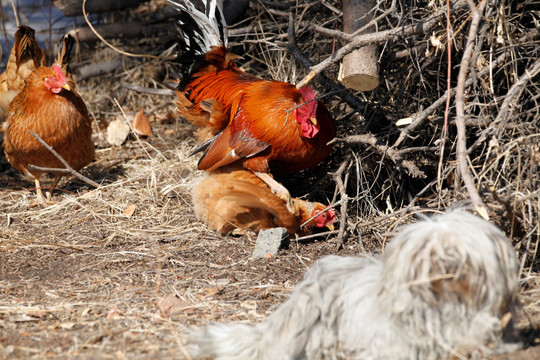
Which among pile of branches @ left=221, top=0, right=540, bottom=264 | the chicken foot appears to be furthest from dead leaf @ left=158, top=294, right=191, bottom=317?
pile of branches @ left=221, top=0, right=540, bottom=264

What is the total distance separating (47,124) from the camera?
523 centimetres

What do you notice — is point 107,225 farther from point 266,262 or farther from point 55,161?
point 266,262

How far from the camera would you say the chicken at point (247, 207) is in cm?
432

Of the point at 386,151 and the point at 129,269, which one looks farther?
the point at 386,151

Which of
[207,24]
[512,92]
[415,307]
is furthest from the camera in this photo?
[207,24]

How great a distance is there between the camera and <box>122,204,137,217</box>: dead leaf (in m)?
4.97

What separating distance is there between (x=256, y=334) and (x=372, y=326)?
0.52 m

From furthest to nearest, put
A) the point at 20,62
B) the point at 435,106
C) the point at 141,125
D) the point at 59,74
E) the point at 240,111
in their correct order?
the point at 141,125
the point at 20,62
the point at 59,74
the point at 240,111
the point at 435,106

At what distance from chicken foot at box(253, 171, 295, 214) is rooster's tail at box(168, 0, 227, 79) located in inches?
57.4

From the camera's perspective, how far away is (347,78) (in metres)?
3.92

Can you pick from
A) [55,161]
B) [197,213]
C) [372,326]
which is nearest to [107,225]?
[197,213]

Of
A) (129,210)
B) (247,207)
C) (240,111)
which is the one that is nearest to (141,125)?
(129,210)

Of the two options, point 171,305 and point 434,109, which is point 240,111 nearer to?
point 434,109

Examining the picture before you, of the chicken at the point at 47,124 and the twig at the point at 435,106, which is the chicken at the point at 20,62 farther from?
the twig at the point at 435,106
